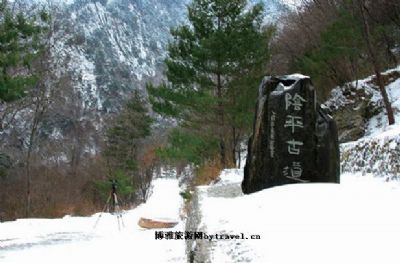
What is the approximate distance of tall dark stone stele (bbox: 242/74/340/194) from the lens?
730cm

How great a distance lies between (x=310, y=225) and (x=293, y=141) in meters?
3.27

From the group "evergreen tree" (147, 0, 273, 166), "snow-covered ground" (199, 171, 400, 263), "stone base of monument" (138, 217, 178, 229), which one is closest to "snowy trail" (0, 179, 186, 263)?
"snow-covered ground" (199, 171, 400, 263)

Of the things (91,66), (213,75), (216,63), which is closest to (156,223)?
(213,75)

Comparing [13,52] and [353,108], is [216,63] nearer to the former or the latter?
[353,108]

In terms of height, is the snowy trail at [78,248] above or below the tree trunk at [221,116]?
below

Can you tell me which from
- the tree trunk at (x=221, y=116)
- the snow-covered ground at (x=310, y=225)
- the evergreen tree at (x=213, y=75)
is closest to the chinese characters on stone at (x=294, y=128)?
the snow-covered ground at (x=310, y=225)

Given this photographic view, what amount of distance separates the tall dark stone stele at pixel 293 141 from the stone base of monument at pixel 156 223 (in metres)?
9.57

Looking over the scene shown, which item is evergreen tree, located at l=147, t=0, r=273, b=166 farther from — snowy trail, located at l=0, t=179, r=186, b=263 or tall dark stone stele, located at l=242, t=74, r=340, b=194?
tall dark stone stele, located at l=242, t=74, r=340, b=194

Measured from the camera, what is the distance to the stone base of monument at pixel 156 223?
16916 mm

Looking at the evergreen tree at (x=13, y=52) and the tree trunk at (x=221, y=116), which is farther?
the tree trunk at (x=221, y=116)

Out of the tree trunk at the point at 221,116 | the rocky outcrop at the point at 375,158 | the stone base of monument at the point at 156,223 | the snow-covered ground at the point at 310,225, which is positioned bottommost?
the stone base of monument at the point at 156,223

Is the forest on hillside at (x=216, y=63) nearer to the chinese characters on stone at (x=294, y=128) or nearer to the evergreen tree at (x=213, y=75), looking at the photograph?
the evergreen tree at (x=213, y=75)

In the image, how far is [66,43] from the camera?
26172 mm

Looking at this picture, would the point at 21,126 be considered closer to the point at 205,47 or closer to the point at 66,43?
the point at 66,43
